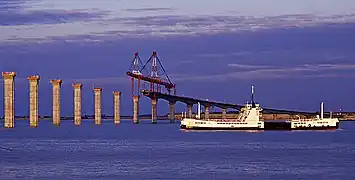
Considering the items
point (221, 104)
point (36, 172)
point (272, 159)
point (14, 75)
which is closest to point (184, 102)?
point (221, 104)

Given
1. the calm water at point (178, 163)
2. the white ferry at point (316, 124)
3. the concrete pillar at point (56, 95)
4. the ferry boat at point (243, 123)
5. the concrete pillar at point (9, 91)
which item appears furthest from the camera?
the concrete pillar at point (56, 95)

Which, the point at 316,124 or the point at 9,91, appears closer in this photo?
the point at 9,91

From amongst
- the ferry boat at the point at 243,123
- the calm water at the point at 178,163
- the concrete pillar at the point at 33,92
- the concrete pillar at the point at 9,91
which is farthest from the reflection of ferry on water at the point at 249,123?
the calm water at the point at 178,163

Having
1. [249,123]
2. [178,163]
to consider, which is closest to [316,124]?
[249,123]

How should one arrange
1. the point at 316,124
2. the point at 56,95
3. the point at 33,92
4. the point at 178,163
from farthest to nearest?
the point at 56,95 → the point at 33,92 → the point at 316,124 → the point at 178,163

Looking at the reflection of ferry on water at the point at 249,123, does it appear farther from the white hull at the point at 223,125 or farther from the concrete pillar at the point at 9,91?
the concrete pillar at the point at 9,91

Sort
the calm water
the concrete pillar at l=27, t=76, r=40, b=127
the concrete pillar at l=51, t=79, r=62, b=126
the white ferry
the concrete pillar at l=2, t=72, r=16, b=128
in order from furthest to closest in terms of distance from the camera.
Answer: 1. the concrete pillar at l=51, t=79, r=62, b=126
2. the concrete pillar at l=27, t=76, r=40, b=127
3. the white ferry
4. the concrete pillar at l=2, t=72, r=16, b=128
5. the calm water

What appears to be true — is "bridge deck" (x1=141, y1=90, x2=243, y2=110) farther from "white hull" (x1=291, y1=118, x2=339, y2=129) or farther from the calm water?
the calm water

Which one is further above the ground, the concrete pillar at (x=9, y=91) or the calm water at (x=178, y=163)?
the concrete pillar at (x=9, y=91)

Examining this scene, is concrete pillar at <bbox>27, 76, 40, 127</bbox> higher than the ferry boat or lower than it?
higher

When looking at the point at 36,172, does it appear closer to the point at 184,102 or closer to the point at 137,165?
the point at 137,165

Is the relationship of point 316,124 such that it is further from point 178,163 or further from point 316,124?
point 178,163

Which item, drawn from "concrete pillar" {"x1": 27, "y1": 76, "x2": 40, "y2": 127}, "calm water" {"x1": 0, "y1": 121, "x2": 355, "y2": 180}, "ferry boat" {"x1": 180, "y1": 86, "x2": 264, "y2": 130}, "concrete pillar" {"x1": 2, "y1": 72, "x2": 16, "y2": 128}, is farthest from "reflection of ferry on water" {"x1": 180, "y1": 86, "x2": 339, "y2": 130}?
"calm water" {"x1": 0, "y1": 121, "x2": 355, "y2": 180}

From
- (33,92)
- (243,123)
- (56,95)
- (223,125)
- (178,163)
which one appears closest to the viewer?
(178,163)
